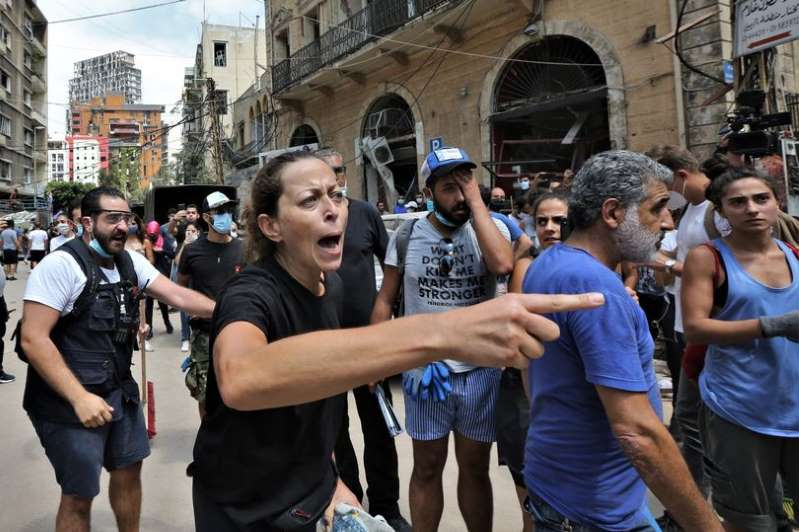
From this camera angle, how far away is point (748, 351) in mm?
2361

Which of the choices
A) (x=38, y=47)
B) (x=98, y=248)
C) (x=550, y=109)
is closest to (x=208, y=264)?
(x=98, y=248)

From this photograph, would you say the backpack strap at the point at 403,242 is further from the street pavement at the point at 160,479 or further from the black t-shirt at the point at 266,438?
the street pavement at the point at 160,479

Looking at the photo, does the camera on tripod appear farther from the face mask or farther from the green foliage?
the green foliage

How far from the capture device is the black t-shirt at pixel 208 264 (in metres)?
4.72

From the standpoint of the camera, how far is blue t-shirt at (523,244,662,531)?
5.22 feet

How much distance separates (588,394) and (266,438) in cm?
96

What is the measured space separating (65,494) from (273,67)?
20.4m

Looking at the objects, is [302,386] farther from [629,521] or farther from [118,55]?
[118,55]

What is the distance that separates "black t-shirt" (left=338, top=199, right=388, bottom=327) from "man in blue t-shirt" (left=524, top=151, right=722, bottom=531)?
163 centimetres

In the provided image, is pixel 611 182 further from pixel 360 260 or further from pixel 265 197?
pixel 360 260

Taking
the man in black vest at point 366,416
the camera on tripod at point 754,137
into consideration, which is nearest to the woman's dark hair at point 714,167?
the camera on tripod at point 754,137

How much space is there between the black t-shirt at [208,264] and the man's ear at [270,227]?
311 centimetres

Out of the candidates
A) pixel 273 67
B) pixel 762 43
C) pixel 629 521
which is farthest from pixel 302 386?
pixel 273 67

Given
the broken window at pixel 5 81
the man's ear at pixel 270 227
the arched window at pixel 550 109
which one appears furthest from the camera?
the broken window at pixel 5 81
